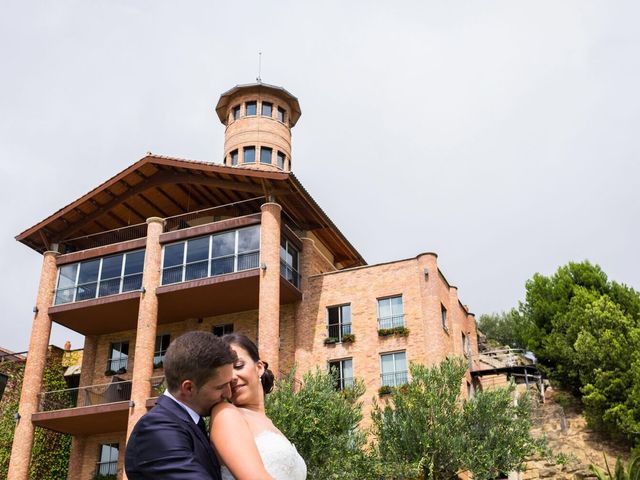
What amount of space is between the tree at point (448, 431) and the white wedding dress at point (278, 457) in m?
19.1

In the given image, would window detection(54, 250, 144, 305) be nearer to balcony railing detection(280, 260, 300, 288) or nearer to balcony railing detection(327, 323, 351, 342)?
balcony railing detection(280, 260, 300, 288)

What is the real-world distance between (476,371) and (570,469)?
538cm

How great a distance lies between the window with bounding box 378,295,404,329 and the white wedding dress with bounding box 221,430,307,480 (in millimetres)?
25396

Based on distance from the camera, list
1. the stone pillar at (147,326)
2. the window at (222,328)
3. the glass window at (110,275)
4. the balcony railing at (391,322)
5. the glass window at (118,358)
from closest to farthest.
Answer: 1. the stone pillar at (147,326)
2. the balcony railing at (391,322)
3. the glass window at (110,275)
4. the window at (222,328)
5. the glass window at (118,358)

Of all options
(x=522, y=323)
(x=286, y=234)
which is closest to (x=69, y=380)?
(x=286, y=234)

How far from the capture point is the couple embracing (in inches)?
109

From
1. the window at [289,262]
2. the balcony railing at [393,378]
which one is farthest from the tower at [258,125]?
the balcony railing at [393,378]

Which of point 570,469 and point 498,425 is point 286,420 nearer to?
point 498,425

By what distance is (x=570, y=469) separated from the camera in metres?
29.6

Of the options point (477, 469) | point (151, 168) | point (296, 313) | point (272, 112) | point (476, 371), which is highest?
point (272, 112)

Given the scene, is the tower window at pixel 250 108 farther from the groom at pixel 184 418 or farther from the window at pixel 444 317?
the groom at pixel 184 418

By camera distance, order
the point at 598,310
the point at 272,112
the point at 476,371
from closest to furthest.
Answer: the point at 476,371
the point at 598,310
the point at 272,112

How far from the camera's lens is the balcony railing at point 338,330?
29.0 meters

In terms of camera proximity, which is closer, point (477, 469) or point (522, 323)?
point (477, 469)
